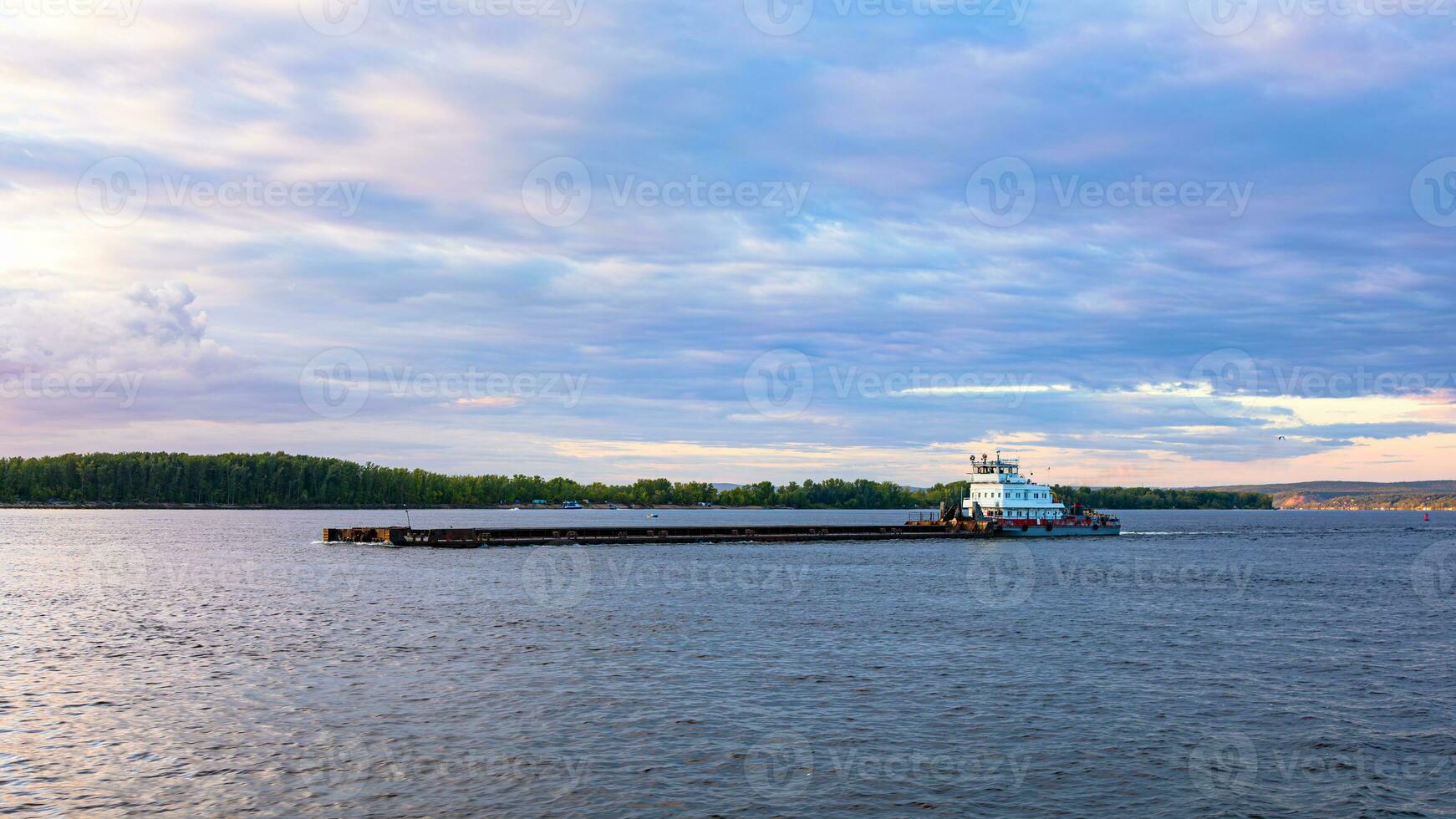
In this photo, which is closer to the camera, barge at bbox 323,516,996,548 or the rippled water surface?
the rippled water surface

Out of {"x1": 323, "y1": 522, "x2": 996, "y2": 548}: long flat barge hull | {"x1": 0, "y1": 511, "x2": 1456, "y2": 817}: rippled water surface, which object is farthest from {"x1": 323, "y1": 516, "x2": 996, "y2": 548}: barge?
{"x1": 0, "y1": 511, "x2": 1456, "y2": 817}: rippled water surface

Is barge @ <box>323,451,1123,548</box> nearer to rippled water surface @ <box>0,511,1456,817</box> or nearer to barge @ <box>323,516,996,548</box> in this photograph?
barge @ <box>323,516,996,548</box>

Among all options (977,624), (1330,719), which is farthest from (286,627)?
(1330,719)

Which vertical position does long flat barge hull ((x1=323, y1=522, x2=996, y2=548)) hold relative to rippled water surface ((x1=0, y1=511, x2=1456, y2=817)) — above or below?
above

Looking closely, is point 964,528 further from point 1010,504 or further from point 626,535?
point 626,535

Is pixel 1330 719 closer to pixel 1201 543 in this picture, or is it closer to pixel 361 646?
pixel 361 646

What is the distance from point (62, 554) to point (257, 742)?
9456 centimetres

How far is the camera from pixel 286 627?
46.5 meters

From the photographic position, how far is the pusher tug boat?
417ft

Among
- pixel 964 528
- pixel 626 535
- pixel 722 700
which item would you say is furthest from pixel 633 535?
pixel 722 700

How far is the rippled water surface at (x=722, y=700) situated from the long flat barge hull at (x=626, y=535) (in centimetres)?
4133

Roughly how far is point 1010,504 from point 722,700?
4055 inches

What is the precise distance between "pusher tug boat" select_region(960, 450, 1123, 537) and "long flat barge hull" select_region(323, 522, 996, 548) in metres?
2.06

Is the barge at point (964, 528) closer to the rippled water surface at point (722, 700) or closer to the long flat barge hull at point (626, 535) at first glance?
the long flat barge hull at point (626, 535)
